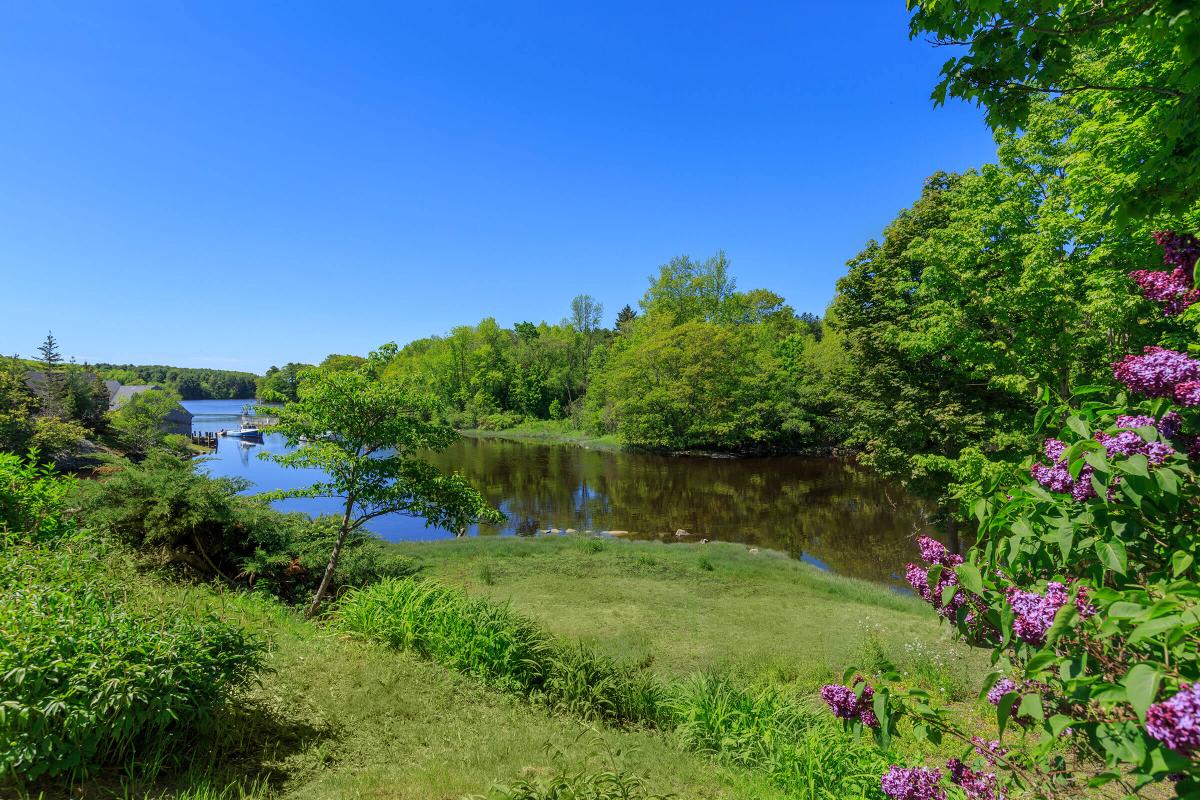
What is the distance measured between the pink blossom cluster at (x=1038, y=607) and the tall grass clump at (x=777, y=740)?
2785 mm

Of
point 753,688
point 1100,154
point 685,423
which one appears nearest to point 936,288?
point 1100,154

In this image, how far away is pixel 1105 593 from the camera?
1504 mm

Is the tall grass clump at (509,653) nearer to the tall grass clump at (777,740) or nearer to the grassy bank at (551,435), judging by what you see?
the tall grass clump at (777,740)

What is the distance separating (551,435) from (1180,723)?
58091 mm

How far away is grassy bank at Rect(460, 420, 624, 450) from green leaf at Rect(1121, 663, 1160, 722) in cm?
4637

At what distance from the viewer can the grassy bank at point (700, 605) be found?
9.14 metres

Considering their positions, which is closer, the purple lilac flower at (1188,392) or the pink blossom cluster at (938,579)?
the purple lilac flower at (1188,392)

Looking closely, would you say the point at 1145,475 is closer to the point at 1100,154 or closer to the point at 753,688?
the point at 753,688

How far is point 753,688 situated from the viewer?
743 cm

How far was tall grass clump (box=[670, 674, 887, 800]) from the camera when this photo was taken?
4527mm

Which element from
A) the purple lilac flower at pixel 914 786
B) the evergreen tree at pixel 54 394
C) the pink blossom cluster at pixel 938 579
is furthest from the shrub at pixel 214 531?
the evergreen tree at pixel 54 394

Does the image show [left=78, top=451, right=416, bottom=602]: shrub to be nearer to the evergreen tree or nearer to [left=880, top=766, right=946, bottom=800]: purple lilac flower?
[left=880, top=766, right=946, bottom=800]: purple lilac flower

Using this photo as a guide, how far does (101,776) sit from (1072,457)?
5.47 metres

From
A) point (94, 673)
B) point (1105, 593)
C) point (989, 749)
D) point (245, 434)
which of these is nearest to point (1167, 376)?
point (1105, 593)
